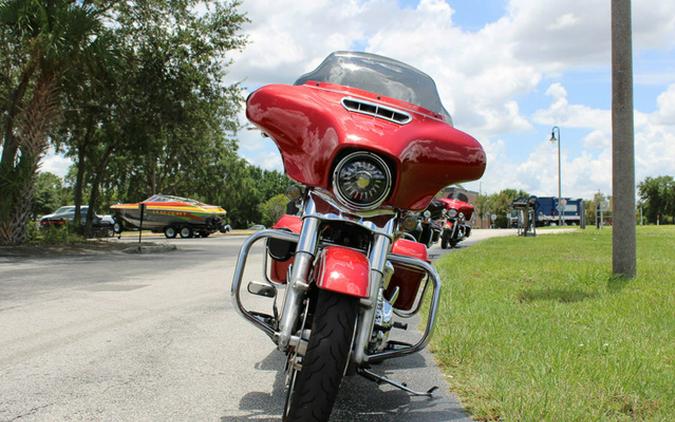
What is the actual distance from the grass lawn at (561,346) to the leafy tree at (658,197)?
→ 9965 centimetres

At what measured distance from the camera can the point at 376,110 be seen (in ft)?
12.3

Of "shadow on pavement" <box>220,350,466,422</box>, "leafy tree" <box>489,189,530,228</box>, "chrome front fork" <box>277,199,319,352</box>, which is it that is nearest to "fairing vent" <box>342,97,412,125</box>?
"chrome front fork" <box>277,199,319,352</box>

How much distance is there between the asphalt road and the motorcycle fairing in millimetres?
1382

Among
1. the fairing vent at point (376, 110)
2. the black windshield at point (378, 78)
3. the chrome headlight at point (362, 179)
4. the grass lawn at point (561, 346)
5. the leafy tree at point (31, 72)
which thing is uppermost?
the leafy tree at point (31, 72)

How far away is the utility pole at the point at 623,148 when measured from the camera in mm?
9383

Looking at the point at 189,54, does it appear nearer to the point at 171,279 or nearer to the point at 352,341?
the point at 171,279

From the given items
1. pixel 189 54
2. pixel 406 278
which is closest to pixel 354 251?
pixel 406 278

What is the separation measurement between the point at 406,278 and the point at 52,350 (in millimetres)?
3110

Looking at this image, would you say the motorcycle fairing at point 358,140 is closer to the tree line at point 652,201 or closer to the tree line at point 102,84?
the tree line at point 102,84

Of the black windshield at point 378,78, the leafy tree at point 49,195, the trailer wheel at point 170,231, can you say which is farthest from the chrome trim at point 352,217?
the leafy tree at point 49,195

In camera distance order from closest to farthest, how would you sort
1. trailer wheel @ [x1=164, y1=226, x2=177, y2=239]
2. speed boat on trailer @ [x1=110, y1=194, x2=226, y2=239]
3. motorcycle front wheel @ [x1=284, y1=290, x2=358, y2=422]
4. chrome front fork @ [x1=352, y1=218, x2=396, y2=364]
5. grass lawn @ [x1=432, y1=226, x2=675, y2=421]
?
motorcycle front wheel @ [x1=284, y1=290, x2=358, y2=422], chrome front fork @ [x1=352, y1=218, x2=396, y2=364], grass lawn @ [x1=432, y1=226, x2=675, y2=421], speed boat on trailer @ [x1=110, y1=194, x2=226, y2=239], trailer wheel @ [x1=164, y1=226, x2=177, y2=239]

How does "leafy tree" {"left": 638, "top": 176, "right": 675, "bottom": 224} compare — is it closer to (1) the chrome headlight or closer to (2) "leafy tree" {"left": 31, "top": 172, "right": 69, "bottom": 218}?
(2) "leafy tree" {"left": 31, "top": 172, "right": 69, "bottom": 218}

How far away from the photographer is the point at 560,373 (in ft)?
14.0

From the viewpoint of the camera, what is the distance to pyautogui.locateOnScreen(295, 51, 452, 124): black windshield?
4.25 metres
